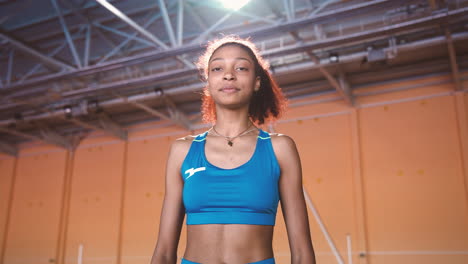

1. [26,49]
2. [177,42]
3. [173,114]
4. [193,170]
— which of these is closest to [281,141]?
[193,170]

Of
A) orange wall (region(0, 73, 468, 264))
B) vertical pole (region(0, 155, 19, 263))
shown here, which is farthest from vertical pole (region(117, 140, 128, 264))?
vertical pole (region(0, 155, 19, 263))

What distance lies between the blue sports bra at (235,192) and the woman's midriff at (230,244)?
24mm

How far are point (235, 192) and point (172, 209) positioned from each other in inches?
13.0

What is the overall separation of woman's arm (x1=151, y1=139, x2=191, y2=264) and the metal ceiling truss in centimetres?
596

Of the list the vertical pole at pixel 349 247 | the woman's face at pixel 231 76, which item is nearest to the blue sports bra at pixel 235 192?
the woman's face at pixel 231 76

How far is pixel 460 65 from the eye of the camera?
10281 mm

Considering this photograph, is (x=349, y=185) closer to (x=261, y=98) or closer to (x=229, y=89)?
(x=261, y=98)

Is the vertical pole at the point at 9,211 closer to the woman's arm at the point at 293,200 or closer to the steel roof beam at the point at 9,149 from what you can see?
the steel roof beam at the point at 9,149

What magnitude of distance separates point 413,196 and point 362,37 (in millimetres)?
4042

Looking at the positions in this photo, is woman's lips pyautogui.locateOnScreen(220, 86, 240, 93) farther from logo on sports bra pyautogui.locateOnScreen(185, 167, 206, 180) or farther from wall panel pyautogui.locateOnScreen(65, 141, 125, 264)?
wall panel pyautogui.locateOnScreen(65, 141, 125, 264)

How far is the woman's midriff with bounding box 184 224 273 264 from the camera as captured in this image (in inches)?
57.7

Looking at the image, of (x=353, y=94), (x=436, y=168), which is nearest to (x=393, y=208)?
(x=436, y=168)

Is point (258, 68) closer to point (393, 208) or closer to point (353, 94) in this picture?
point (393, 208)

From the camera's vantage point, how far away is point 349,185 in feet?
34.5
